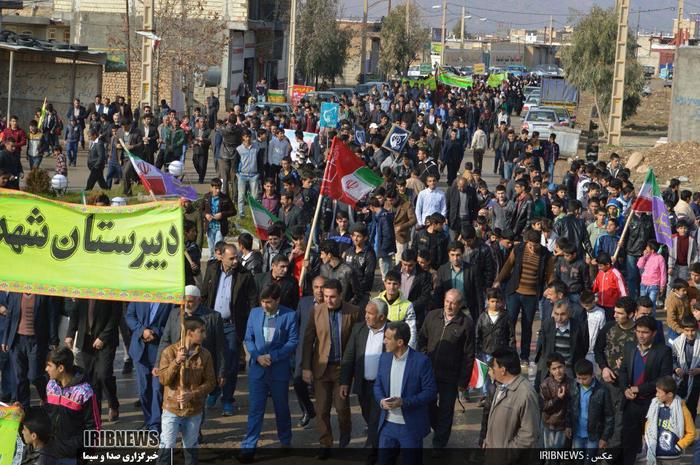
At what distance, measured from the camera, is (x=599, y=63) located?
164 ft

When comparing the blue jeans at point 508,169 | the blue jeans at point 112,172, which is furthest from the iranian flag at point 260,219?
the blue jeans at point 508,169

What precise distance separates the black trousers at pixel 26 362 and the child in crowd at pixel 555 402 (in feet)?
13.9

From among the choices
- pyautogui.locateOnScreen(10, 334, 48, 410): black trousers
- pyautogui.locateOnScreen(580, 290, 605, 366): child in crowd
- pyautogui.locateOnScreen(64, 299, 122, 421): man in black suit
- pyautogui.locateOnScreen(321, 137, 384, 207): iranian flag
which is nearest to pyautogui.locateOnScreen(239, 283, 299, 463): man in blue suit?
pyautogui.locateOnScreen(64, 299, 122, 421): man in black suit

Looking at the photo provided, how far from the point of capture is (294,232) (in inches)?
503

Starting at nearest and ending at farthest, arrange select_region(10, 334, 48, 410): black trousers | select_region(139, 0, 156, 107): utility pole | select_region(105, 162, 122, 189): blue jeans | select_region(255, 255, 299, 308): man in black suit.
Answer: select_region(10, 334, 48, 410): black trousers, select_region(255, 255, 299, 308): man in black suit, select_region(105, 162, 122, 189): blue jeans, select_region(139, 0, 156, 107): utility pole

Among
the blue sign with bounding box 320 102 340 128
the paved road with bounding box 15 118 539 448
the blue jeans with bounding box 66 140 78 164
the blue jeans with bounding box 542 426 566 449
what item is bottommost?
the paved road with bounding box 15 118 539 448

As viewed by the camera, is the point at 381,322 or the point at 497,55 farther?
the point at 497,55

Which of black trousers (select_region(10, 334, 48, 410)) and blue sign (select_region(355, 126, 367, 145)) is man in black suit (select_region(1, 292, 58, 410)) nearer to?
black trousers (select_region(10, 334, 48, 410))

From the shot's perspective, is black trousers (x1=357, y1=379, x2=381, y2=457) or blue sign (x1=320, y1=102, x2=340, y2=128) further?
blue sign (x1=320, y1=102, x2=340, y2=128)

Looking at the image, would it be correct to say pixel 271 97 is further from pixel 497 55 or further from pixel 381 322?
pixel 497 55

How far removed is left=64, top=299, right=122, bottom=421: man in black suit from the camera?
34.7 feet

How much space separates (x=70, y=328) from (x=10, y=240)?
6.85 feet

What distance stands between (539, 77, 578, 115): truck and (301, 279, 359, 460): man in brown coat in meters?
43.8

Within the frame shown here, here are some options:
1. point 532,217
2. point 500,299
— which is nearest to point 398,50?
point 532,217
